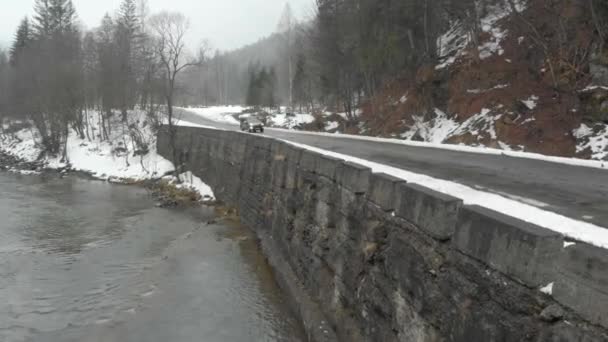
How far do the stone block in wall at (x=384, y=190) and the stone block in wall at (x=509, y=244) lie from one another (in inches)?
66.9

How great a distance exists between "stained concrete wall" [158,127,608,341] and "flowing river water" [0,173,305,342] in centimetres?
132

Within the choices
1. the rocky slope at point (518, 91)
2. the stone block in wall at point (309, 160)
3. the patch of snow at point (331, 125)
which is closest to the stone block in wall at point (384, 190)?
the stone block in wall at point (309, 160)

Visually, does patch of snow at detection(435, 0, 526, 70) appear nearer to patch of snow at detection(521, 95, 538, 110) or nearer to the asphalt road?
patch of snow at detection(521, 95, 538, 110)

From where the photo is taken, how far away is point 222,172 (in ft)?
79.7

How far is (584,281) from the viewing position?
308cm

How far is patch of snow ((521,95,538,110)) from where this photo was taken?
17297 millimetres

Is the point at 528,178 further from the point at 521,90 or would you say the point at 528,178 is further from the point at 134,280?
the point at 521,90

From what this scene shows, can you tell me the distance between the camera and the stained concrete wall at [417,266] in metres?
3.31

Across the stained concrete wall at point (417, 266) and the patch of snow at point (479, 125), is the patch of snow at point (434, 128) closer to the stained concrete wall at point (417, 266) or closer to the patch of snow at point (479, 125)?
the patch of snow at point (479, 125)

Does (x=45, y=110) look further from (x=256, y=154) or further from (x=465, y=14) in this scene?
(x=465, y=14)

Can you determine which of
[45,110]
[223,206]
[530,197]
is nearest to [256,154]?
[223,206]

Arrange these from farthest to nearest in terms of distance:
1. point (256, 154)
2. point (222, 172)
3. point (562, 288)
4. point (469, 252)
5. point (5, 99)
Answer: point (5, 99)
point (222, 172)
point (256, 154)
point (469, 252)
point (562, 288)

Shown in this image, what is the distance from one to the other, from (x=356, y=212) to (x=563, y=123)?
1166cm

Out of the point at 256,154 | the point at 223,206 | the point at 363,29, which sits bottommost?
the point at 223,206
